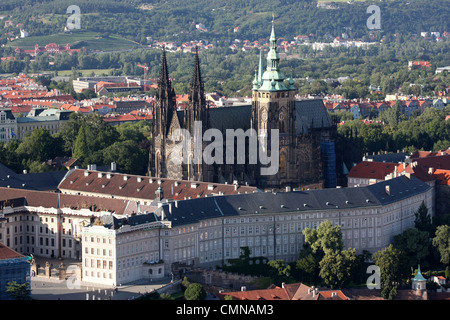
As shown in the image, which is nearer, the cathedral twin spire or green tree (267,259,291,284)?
green tree (267,259,291,284)

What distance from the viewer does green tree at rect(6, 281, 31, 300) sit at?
11570 centimetres

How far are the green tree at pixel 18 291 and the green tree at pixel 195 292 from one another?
43.5ft

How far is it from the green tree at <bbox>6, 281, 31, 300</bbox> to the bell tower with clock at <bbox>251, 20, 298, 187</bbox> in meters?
53.3

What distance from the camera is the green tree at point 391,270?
127625 millimetres

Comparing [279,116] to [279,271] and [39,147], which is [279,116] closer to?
[39,147]

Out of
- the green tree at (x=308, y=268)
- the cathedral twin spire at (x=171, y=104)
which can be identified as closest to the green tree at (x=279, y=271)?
the green tree at (x=308, y=268)

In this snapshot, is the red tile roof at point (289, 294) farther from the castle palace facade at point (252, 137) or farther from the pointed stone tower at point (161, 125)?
the pointed stone tower at point (161, 125)

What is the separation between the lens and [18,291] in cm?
11644

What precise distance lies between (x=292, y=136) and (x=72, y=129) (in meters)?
41.2

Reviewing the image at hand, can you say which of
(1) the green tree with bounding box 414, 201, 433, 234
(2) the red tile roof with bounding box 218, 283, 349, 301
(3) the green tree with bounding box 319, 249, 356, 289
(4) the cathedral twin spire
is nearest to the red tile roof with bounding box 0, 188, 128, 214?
(2) the red tile roof with bounding box 218, 283, 349, 301

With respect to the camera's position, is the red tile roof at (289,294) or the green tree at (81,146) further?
the green tree at (81,146)

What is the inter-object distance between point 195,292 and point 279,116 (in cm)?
5040

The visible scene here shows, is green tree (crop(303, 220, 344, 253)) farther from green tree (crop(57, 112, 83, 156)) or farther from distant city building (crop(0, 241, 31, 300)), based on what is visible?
green tree (crop(57, 112, 83, 156))
